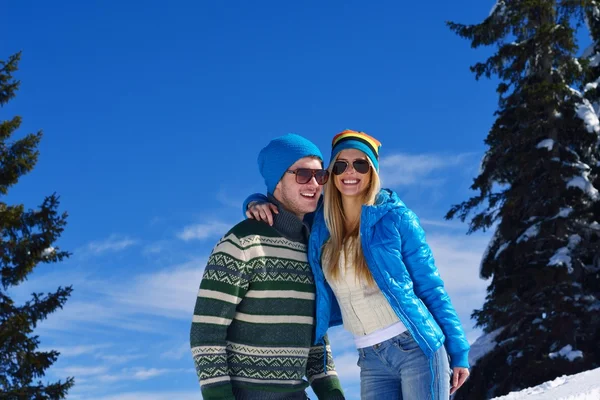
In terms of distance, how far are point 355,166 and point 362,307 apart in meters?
0.85

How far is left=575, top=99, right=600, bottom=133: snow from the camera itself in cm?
1489

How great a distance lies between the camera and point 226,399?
11.3ft

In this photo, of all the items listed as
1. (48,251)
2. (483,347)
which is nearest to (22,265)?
(48,251)

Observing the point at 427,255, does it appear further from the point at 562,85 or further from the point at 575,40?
the point at 575,40

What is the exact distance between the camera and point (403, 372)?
11.8 ft

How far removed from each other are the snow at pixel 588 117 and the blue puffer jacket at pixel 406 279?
41.6 feet

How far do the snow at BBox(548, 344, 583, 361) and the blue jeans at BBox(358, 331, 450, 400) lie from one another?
10779 mm

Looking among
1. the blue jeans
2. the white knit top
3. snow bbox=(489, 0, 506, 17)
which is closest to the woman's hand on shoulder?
the white knit top

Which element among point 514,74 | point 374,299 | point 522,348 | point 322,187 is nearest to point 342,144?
point 322,187

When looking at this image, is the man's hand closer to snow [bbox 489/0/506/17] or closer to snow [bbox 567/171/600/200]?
snow [bbox 567/171/600/200]

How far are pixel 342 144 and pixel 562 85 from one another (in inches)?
487

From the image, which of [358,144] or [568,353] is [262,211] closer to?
[358,144]

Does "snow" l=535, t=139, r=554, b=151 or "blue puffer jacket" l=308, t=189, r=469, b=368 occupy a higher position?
"snow" l=535, t=139, r=554, b=151

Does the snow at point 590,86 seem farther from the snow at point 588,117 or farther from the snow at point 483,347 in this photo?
the snow at point 483,347
